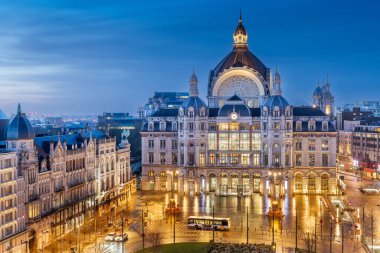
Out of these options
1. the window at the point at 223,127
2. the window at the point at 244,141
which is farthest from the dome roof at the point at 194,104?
the window at the point at 244,141

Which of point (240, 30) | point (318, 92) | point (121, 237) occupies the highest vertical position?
point (240, 30)

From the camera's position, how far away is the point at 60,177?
83938mm

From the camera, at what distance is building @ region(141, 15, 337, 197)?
4611 inches

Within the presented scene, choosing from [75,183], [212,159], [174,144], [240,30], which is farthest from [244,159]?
[75,183]

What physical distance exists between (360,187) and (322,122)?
864 inches

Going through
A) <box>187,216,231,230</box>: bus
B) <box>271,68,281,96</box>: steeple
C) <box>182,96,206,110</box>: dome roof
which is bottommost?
<box>187,216,231,230</box>: bus

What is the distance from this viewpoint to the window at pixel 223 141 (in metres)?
120

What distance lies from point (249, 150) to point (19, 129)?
205 feet

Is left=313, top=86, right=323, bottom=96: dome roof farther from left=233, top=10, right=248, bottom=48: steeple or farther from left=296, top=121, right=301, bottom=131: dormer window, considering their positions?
left=296, top=121, right=301, bottom=131: dormer window

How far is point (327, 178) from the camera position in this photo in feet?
391

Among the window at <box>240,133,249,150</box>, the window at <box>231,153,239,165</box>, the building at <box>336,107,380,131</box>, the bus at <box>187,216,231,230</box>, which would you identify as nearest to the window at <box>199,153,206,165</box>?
the window at <box>231,153,239,165</box>

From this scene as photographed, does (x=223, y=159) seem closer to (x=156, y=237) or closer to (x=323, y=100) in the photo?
(x=156, y=237)

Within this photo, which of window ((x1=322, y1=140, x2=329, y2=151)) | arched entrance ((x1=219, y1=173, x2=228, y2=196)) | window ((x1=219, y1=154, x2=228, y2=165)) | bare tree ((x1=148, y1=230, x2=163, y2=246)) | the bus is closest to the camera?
bare tree ((x1=148, y1=230, x2=163, y2=246))

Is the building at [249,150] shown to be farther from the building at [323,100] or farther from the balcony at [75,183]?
the building at [323,100]
